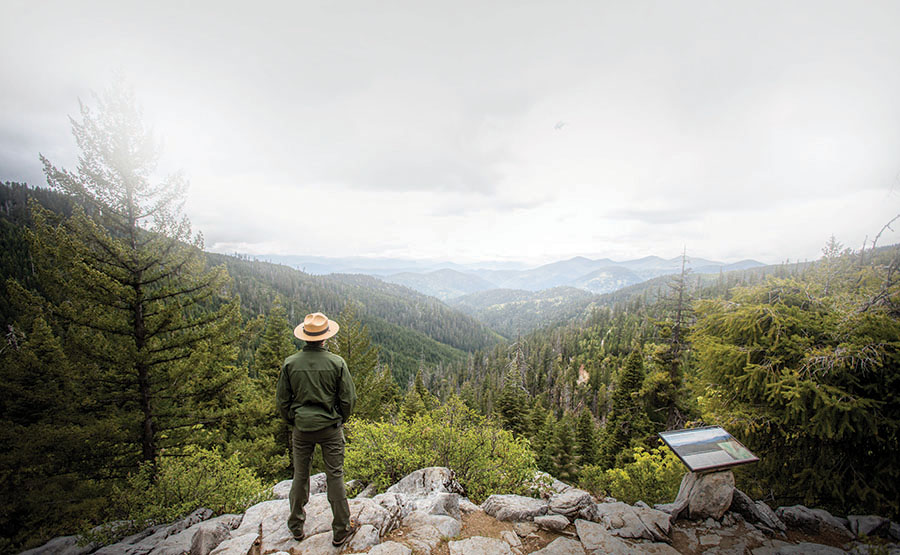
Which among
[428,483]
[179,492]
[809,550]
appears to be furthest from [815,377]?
[179,492]

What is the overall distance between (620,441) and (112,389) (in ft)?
82.6

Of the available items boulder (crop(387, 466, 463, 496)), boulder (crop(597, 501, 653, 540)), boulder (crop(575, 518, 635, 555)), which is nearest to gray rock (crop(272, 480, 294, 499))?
boulder (crop(387, 466, 463, 496))

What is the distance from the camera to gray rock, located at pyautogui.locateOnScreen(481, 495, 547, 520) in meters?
6.77

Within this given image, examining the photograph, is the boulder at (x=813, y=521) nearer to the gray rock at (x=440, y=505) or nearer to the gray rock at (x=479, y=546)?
the gray rock at (x=479, y=546)

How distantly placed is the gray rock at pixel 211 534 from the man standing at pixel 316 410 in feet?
5.11

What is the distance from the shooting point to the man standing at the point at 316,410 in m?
5.16

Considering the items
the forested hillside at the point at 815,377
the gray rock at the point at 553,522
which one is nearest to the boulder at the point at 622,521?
the gray rock at the point at 553,522

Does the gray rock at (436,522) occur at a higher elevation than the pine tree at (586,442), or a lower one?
higher

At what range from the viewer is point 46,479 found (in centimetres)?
733

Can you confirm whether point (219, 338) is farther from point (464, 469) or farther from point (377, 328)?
point (377, 328)

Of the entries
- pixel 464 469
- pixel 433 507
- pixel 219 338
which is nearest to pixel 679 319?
pixel 464 469

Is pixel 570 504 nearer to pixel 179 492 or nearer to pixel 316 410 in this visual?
pixel 316 410

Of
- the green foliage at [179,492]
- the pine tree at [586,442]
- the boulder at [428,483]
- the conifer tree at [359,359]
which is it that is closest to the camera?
the green foliage at [179,492]

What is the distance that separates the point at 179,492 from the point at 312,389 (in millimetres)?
6049
